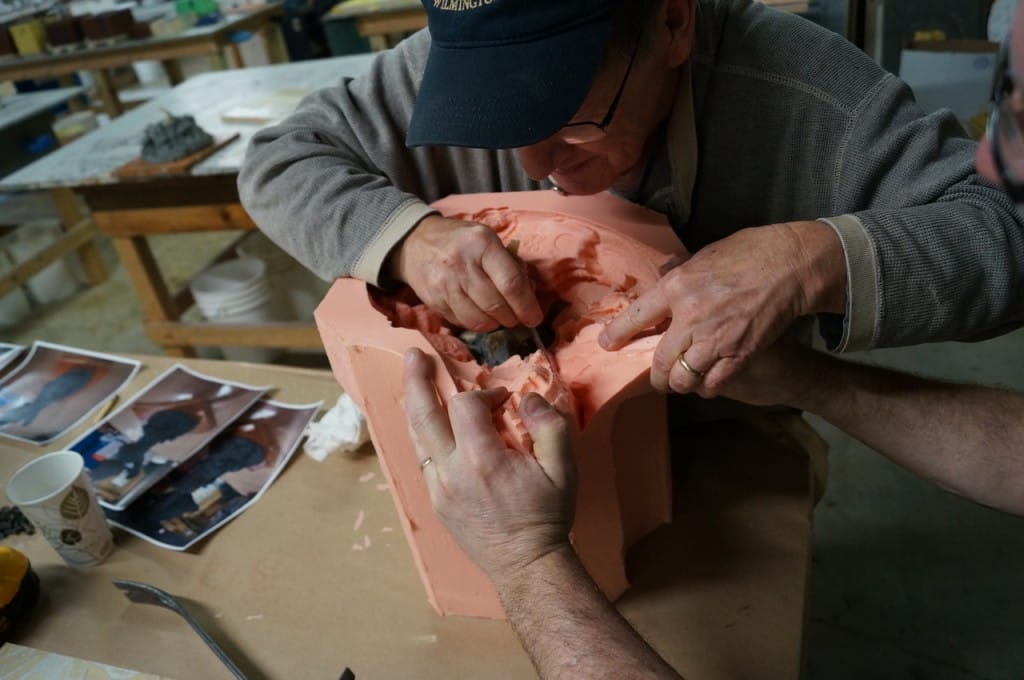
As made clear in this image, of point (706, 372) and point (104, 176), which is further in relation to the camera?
point (104, 176)

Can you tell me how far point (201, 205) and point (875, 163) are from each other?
7.32 feet

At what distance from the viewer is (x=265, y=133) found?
1.39 metres

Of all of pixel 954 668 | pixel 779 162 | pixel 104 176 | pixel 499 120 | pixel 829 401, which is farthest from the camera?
pixel 104 176

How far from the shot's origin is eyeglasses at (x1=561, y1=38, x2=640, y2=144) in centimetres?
103

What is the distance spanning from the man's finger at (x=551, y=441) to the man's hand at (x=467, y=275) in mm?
205

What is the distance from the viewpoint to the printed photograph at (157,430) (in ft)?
4.68

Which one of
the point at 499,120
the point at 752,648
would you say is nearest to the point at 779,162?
the point at 499,120

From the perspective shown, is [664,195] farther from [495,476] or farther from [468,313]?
[495,476]

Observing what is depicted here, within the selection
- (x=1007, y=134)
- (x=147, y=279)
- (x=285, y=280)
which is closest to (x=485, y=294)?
(x=1007, y=134)

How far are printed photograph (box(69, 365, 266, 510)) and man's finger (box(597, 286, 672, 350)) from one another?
0.93 meters

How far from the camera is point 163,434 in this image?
1.53 m

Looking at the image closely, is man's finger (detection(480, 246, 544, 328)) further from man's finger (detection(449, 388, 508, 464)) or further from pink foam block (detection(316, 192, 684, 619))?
man's finger (detection(449, 388, 508, 464))

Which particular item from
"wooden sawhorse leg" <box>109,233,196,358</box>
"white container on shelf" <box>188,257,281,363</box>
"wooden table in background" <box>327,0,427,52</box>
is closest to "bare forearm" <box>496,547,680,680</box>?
"white container on shelf" <box>188,257,281,363</box>

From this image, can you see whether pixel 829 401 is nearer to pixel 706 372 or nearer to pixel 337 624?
pixel 706 372
